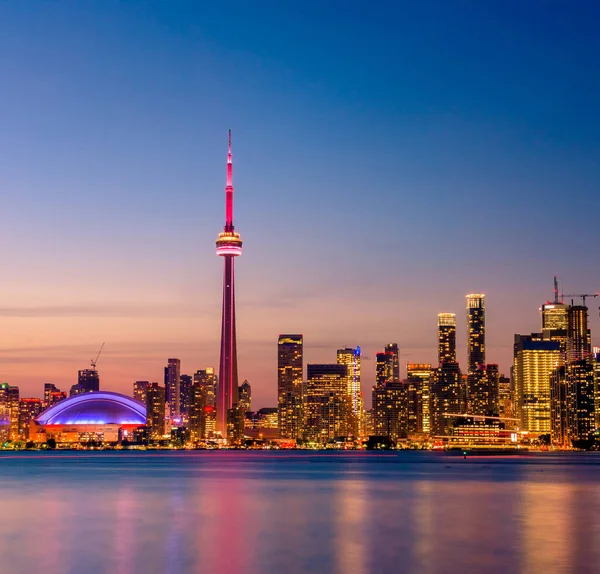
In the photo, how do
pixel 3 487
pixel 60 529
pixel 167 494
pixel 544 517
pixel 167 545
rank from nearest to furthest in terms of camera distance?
pixel 167 545
pixel 60 529
pixel 544 517
pixel 167 494
pixel 3 487

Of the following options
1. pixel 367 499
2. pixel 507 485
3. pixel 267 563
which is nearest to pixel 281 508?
pixel 367 499

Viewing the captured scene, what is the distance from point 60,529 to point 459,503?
→ 119 ft

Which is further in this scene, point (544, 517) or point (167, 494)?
point (167, 494)

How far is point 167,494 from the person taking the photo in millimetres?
98188

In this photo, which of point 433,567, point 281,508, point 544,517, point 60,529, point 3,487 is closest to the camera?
point 433,567

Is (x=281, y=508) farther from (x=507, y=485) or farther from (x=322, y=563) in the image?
(x=507, y=485)

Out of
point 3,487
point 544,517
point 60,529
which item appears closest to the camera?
point 60,529

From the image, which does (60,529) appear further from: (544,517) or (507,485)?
(507,485)

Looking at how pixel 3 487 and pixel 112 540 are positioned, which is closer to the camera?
pixel 112 540

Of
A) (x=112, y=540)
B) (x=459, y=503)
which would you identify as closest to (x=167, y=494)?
(x=459, y=503)

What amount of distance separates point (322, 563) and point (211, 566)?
5.22 metres

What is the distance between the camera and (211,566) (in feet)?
147

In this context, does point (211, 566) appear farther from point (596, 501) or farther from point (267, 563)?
point (596, 501)

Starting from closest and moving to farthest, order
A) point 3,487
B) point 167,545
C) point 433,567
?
point 433,567
point 167,545
point 3,487
